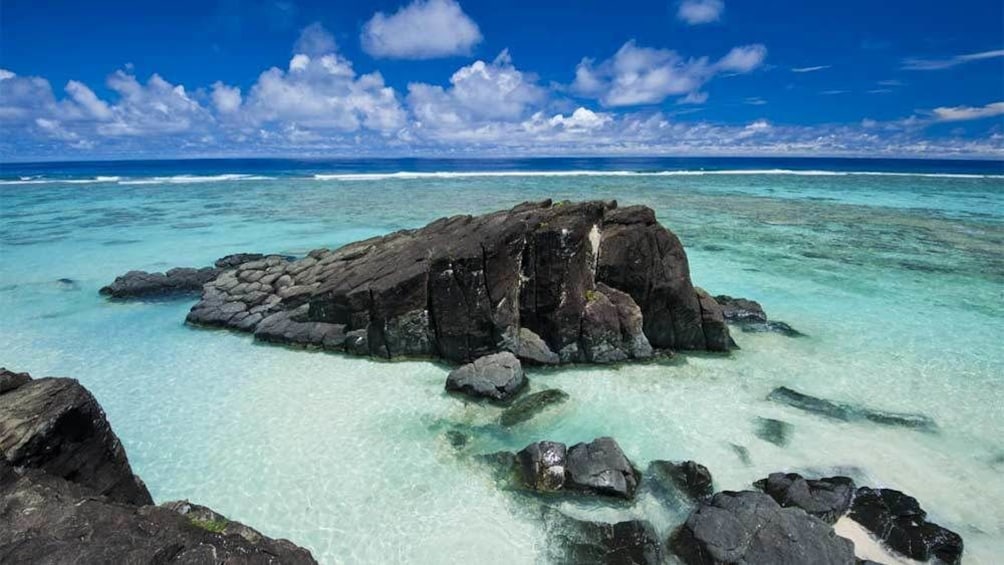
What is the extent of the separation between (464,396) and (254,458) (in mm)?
5760

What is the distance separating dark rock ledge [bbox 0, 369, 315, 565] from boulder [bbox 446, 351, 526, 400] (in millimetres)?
8530

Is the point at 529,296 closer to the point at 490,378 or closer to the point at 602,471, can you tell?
the point at 490,378

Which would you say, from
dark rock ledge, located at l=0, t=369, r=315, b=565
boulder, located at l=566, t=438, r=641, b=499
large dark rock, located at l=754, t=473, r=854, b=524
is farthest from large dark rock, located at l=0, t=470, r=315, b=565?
large dark rock, located at l=754, t=473, r=854, b=524

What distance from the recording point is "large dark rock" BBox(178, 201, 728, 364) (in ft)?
60.1

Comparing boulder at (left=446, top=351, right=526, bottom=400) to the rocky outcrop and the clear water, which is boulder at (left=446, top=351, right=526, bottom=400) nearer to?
the clear water

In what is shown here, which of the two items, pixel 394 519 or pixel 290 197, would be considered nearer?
pixel 394 519

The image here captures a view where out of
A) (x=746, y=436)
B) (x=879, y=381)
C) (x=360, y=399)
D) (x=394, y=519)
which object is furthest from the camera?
(x=879, y=381)

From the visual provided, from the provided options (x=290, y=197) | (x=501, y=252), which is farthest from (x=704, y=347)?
(x=290, y=197)

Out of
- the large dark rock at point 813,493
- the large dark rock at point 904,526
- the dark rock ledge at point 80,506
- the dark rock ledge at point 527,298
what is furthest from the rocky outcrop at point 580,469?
the dark rock ledge at point 80,506

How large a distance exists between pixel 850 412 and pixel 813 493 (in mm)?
5292

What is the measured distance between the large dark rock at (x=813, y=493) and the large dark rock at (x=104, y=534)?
9.56 meters

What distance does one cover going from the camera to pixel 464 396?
15.9 m

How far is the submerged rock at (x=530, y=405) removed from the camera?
14734 mm

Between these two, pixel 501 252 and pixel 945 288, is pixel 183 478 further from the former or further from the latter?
pixel 945 288
